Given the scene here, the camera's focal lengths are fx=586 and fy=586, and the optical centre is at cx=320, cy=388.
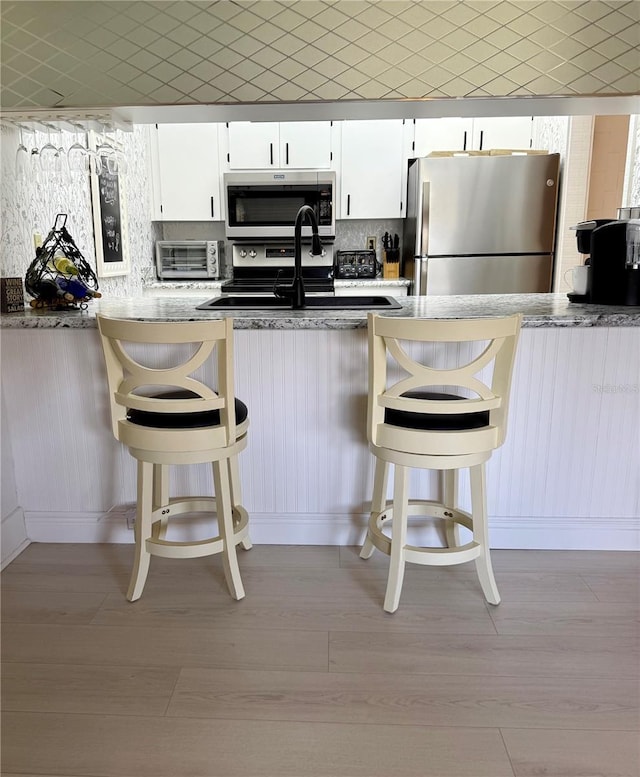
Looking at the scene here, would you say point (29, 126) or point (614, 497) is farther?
point (29, 126)

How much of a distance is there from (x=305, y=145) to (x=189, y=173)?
0.88 meters

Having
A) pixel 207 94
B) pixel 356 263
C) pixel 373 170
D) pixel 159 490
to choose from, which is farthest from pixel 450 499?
pixel 373 170

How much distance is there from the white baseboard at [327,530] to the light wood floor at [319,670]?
9cm

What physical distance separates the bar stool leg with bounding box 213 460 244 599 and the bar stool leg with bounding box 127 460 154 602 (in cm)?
22

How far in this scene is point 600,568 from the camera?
218cm

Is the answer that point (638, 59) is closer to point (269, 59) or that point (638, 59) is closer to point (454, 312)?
point (454, 312)

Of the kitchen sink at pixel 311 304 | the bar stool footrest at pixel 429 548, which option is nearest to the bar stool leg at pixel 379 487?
the bar stool footrest at pixel 429 548

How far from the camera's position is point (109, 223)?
359cm

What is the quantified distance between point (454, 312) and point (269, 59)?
1.20 metres

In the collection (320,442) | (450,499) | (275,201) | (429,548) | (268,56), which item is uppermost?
(268,56)

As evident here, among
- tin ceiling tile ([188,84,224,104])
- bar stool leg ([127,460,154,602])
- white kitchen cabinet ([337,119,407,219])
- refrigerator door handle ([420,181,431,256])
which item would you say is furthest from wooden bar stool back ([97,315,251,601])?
white kitchen cabinet ([337,119,407,219])

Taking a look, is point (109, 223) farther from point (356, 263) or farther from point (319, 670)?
point (319, 670)

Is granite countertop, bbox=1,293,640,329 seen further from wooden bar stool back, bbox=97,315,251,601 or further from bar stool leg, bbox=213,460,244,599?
bar stool leg, bbox=213,460,244,599

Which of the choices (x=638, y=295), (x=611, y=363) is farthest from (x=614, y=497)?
(x=638, y=295)
